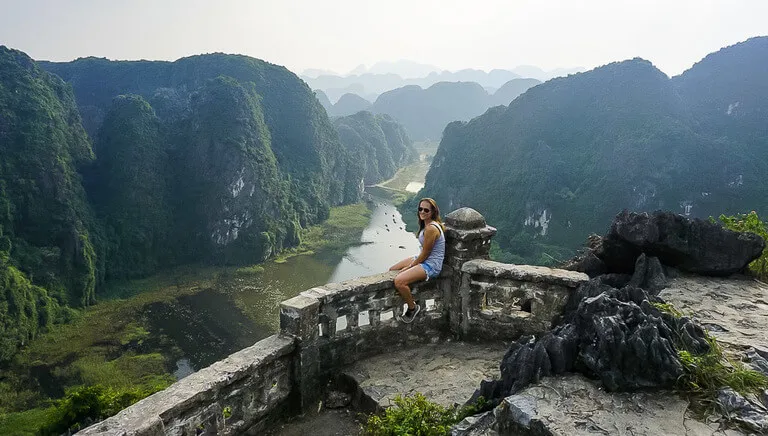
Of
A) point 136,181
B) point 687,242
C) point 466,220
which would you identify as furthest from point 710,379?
point 136,181

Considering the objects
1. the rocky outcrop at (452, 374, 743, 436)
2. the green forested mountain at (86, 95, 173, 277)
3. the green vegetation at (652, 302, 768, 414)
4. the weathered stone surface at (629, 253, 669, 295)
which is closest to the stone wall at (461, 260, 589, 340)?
the weathered stone surface at (629, 253, 669, 295)

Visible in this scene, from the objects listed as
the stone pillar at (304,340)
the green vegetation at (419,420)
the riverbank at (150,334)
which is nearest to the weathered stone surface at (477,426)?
the green vegetation at (419,420)

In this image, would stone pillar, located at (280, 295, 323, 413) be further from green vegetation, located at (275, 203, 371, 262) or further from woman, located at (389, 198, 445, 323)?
green vegetation, located at (275, 203, 371, 262)

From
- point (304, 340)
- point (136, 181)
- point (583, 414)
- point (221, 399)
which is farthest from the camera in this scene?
point (136, 181)

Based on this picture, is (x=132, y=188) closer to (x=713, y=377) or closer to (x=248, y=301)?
(x=248, y=301)

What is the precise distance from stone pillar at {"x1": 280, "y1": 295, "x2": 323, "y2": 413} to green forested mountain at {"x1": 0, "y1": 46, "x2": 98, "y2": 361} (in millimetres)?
46126

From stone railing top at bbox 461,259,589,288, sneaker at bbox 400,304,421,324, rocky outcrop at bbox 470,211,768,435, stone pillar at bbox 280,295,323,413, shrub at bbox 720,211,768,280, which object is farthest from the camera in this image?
shrub at bbox 720,211,768,280

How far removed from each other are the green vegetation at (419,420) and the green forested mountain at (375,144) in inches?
4317

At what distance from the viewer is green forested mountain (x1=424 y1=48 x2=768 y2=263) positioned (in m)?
67.9

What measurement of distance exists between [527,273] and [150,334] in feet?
135

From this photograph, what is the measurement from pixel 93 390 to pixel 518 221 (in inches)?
2627

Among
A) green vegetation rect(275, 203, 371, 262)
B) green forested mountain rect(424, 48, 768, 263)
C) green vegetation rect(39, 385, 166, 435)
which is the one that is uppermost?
green forested mountain rect(424, 48, 768, 263)

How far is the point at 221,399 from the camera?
175 inches

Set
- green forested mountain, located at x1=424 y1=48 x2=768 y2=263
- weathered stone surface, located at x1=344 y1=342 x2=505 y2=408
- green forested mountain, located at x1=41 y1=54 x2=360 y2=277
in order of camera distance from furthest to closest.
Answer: green forested mountain, located at x1=424 y1=48 x2=768 y2=263 < green forested mountain, located at x1=41 y1=54 x2=360 y2=277 < weathered stone surface, located at x1=344 y1=342 x2=505 y2=408
